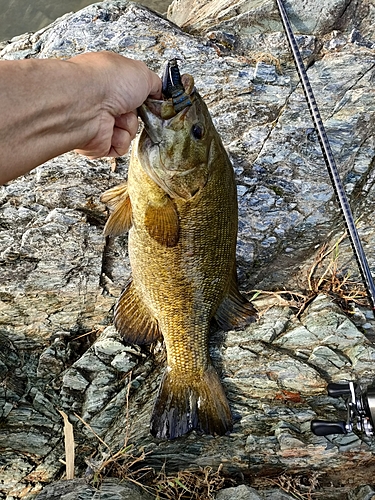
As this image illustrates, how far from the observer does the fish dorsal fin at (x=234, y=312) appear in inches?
147

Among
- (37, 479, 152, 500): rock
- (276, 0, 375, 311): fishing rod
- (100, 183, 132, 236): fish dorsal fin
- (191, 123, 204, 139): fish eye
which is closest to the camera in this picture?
(37, 479, 152, 500): rock

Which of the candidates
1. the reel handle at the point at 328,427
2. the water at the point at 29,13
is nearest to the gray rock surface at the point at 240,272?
the reel handle at the point at 328,427

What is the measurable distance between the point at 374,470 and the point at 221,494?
1.04 m

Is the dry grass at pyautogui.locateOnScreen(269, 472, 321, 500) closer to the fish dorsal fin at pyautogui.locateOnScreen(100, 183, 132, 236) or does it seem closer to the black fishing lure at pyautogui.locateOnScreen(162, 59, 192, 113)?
the fish dorsal fin at pyautogui.locateOnScreen(100, 183, 132, 236)

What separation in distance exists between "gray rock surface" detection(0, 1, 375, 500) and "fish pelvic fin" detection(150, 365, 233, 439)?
0.42 ft

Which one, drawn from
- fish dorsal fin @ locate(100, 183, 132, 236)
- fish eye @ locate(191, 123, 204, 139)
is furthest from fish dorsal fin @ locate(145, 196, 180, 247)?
fish eye @ locate(191, 123, 204, 139)

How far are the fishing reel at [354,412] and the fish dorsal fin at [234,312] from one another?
3.00ft

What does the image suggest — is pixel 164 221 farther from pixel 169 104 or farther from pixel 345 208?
pixel 345 208

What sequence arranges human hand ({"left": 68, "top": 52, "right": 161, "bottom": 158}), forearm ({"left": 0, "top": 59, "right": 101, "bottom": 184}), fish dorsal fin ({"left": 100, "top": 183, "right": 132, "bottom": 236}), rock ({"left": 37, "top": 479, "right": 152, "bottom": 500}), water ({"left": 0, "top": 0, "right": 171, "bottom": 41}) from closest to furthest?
forearm ({"left": 0, "top": 59, "right": 101, "bottom": 184})
human hand ({"left": 68, "top": 52, "right": 161, "bottom": 158})
rock ({"left": 37, "top": 479, "right": 152, "bottom": 500})
fish dorsal fin ({"left": 100, "top": 183, "right": 132, "bottom": 236})
water ({"left": 0, "top": 0, "right": 171, "bottom": 41})

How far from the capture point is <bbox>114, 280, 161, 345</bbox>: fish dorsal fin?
3.80 m

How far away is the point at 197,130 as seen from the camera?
324 cm

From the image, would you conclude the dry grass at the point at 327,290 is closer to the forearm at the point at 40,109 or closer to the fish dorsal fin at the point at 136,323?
the fish dorsal fin at the point at 136,323

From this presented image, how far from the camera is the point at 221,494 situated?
10.5ft

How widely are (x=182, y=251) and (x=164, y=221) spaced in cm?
25
